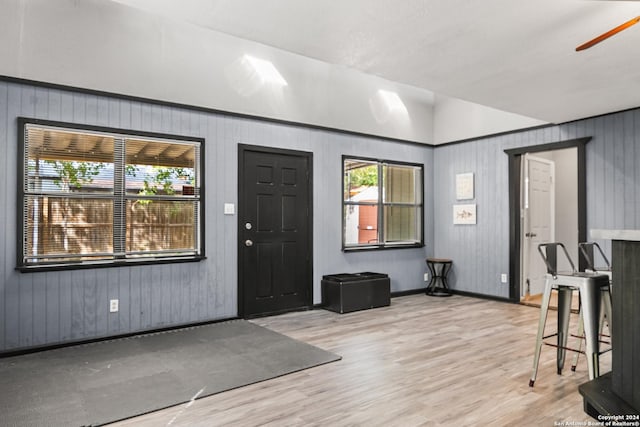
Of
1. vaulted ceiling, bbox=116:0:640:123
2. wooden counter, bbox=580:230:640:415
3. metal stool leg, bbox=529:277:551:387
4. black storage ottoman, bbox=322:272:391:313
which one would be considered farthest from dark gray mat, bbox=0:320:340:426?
vaulted ceiling, bbox=116:0:640:123

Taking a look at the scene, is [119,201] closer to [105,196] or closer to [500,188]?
[105,196]

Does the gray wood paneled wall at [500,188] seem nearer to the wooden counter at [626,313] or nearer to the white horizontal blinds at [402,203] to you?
the white horizontal blinds at [402,203]

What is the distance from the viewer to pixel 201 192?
15.3 ft

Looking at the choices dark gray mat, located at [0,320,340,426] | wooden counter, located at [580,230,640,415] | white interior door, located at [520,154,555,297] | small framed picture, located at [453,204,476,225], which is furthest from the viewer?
small framed picture, located at [453,204,476,225]

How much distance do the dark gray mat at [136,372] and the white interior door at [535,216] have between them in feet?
12.6

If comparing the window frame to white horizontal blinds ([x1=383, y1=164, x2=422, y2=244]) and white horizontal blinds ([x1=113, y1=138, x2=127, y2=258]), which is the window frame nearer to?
white horizontal blinds ([x1=383, y1=164, x2=422, y2=244])

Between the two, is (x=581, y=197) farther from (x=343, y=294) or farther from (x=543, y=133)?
(x=343, y=294)

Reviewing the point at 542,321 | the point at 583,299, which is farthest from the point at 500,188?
the point at 583,299

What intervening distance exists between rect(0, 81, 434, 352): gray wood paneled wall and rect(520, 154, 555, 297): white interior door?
2236 mm

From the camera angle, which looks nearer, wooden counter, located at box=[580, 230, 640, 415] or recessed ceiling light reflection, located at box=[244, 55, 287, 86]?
wooden counter, located at box=[580, 230, 640, 415]

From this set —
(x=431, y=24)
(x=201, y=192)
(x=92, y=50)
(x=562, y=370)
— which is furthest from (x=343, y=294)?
(x=92, y=50)

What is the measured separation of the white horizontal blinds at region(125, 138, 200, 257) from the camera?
14.0 ft

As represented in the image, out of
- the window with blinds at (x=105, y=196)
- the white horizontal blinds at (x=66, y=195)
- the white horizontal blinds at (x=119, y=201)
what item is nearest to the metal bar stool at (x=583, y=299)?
the window with blinds at (x=105, y=196)

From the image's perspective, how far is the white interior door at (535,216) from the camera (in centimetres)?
602
